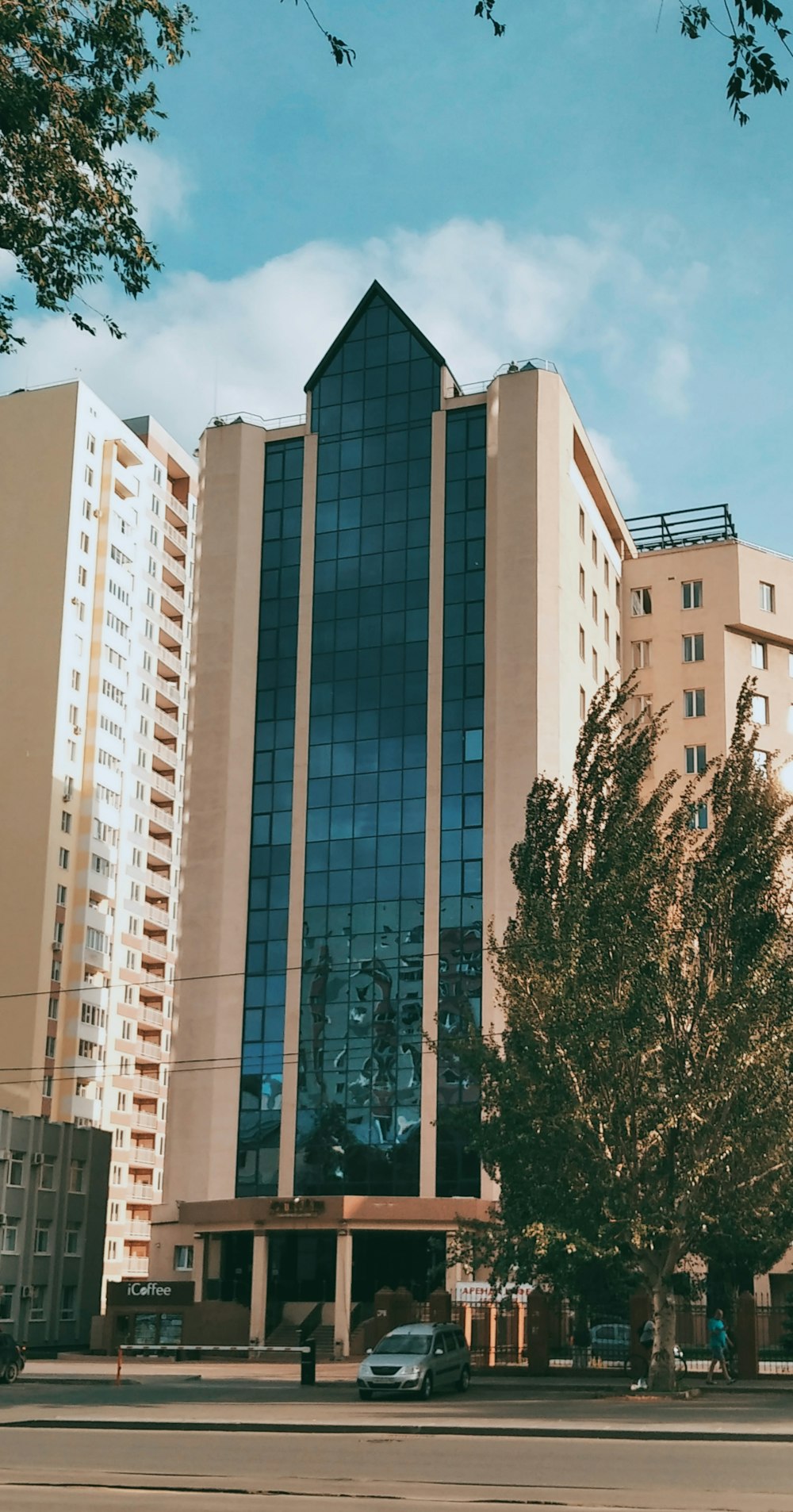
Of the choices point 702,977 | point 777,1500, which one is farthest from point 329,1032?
point 777,1500

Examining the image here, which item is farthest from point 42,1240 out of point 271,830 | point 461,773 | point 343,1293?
point 461,773

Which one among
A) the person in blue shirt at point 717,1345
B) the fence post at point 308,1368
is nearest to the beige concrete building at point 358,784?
the fence post at point 308,1368

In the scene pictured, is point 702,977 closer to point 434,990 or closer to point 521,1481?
point 521,1481

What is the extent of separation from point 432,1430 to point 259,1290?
33.1 metres

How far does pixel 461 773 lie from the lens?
62.9m

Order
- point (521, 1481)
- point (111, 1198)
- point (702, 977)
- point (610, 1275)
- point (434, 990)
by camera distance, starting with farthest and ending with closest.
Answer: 1. point (111, 1198)
2. point (434, 990)
3. point (610, 1275)
4. point (702, 977)
5. point (521, 1481)

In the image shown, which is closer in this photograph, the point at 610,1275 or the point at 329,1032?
the point at 610,1275

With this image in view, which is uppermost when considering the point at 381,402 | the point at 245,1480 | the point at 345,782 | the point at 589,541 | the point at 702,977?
the point at 381,402

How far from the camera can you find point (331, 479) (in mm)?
68438

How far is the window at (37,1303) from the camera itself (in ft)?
216

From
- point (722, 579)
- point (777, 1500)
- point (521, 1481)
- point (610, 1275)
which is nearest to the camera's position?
point (777, 1500)

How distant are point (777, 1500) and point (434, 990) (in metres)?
43.2

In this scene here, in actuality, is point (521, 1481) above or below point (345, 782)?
below

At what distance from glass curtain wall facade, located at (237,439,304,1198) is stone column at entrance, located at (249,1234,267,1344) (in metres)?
2.50
